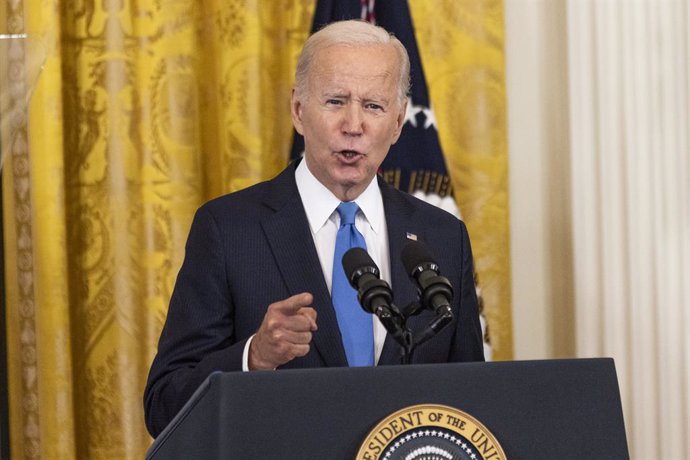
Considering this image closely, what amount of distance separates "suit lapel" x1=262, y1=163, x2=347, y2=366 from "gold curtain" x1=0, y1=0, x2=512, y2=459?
4.14 ft

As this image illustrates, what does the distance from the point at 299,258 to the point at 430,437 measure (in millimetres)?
982

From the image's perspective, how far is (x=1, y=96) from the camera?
284cm

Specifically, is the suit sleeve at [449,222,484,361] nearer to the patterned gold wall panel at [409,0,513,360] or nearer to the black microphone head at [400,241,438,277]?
the black microphone head at [400,241,438,277]

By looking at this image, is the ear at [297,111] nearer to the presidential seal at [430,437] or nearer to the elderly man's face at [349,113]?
the elderly man's face at [349,113]

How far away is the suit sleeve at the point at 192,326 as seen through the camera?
238 cm

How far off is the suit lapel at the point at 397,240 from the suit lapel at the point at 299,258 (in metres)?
0.11

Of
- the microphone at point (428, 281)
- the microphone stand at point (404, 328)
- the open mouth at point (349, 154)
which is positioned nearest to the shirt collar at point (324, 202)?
the open mouth at point (349, 154)

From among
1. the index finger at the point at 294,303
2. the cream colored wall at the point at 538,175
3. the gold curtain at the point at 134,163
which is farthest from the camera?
the cream colored wall at the point at 538,175

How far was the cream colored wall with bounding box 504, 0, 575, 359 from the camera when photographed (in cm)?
410

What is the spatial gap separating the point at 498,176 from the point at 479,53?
0.45 metres

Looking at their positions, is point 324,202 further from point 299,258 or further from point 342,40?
point 342,40

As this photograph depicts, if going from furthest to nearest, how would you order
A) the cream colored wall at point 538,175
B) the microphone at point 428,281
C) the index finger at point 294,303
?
the cream colored wall at point 538,175
the microphone at point 428,281
the index finger at point 294,303

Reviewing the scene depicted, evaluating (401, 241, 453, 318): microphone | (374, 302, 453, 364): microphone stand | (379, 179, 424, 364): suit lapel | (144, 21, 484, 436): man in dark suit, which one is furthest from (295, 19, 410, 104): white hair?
(374, 302, 453, 364): microphone stand

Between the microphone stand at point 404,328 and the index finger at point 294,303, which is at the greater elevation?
the index finger at point 294,303
